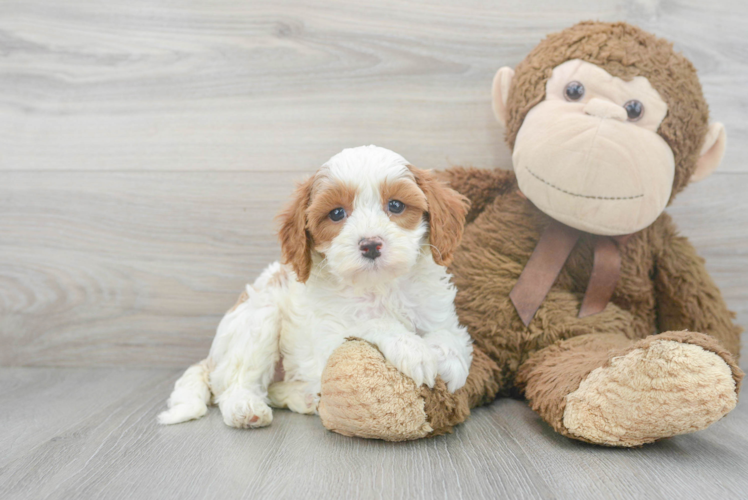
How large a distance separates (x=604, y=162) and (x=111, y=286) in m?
1.59

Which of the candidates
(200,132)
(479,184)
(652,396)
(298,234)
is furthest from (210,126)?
(652,396)

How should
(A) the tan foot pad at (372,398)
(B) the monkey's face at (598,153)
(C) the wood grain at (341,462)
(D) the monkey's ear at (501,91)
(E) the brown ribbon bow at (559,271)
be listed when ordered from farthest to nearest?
(D) the monkey's ear at (501,91)
(E) the brown ribbon bow at (559,271)
(B) the monkey's face at (598,153)
(A) the tan foot pad at (372,398)
(C) the wood grain at (341,462)

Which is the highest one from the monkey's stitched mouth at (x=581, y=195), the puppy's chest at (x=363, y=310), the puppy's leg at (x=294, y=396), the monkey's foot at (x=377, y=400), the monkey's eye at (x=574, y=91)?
the monkey's eye at (x=574, y=91)

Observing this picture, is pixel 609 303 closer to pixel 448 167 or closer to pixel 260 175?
pixel 448 167

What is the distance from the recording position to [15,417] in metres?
1.40

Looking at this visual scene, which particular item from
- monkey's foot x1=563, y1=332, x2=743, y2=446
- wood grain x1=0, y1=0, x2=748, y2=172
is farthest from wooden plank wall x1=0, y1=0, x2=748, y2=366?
monkey's foot x1=563, y1=332, x2=743, y2=446

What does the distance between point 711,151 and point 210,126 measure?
1.51 meters

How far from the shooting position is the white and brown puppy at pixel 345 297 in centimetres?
114

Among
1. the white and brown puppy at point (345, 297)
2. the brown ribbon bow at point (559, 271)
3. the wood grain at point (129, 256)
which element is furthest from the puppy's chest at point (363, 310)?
the wood grain at point (129, 256)

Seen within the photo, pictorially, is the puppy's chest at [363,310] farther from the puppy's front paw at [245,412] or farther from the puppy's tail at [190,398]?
the puppy's tail at [190,398]

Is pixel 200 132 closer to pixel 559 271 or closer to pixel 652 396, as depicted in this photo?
pixel 559 271

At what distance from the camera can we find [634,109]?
136 centimetres

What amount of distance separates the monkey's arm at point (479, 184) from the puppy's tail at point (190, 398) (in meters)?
0.89

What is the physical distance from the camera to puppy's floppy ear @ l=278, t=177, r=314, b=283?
3.98ft
